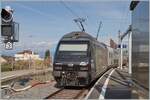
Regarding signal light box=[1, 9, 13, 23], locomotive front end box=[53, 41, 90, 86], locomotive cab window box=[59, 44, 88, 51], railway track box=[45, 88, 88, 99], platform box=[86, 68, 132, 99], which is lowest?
railway track box=[45, 88, 88, 99]

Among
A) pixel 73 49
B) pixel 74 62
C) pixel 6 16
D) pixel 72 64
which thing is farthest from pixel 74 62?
pixel 6 16

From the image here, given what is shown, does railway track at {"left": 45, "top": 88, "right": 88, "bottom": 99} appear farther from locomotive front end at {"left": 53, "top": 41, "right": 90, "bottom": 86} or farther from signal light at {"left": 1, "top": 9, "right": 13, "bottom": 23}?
signal light at {"left": 1, "top": 9, "right": 13, "bottom": 23}

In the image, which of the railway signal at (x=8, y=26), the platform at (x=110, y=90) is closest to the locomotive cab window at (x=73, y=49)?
the platform at (x=110, y=90)

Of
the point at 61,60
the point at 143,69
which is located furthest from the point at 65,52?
the point at 143,69

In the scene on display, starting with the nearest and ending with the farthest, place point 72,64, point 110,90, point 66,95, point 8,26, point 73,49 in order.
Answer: point 8,26 → point 66,95 → point 110,90 → point 72,64 → point 73,49

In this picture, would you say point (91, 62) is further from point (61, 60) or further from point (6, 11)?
point (6, 11)

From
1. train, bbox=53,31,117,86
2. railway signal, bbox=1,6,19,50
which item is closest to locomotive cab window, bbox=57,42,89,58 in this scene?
train, bbox=53,31,117,86

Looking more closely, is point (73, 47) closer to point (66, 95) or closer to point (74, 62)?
point (74, 62)

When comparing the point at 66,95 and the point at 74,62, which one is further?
the point at 74,62

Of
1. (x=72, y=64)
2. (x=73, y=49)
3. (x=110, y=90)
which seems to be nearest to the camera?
(x=110, y=90)

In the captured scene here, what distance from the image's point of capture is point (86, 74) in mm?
23188

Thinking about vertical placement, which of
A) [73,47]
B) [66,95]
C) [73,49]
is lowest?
[66,95]

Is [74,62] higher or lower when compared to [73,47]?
lower

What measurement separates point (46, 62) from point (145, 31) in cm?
5737
